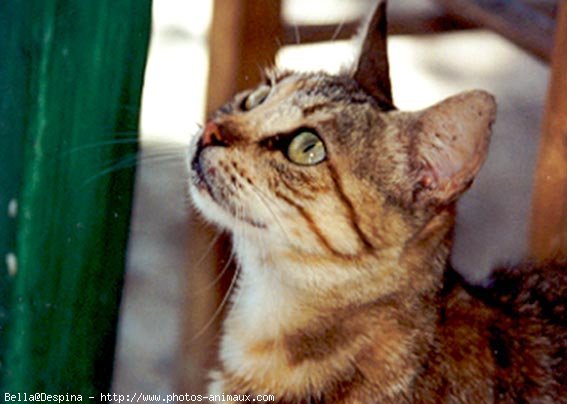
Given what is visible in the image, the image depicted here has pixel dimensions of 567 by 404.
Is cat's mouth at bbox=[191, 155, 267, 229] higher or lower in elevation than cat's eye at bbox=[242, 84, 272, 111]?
lower

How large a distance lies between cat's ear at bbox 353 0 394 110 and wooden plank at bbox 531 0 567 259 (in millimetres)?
233

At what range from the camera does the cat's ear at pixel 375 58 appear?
3.85 feet

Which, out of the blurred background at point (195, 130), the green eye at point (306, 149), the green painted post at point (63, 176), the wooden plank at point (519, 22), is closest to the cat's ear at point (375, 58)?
the blurred background at point (195, 130)

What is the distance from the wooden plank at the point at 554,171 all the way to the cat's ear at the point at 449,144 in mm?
285

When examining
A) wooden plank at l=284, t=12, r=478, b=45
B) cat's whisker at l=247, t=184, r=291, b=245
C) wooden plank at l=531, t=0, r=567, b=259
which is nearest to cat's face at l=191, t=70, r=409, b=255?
cat's whisker at l=247, t=184, r=291, b=245

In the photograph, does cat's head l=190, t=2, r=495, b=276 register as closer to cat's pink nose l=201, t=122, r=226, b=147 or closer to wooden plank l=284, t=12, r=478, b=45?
cat's pink nose l=201, t=122, r=226, b=147

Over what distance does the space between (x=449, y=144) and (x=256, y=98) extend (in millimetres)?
254

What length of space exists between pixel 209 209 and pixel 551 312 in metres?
0.44

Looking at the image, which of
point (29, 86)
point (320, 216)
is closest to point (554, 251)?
point (320, 216)

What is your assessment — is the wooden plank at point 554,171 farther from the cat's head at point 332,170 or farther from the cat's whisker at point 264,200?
the cat's whisker at point 264,200

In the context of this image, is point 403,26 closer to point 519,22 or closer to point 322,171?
point 519,22

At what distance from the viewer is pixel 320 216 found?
103cm

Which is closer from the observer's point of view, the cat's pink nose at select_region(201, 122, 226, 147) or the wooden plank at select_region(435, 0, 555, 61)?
the cat's pink nose at select_region(201, 122, 226, 147)

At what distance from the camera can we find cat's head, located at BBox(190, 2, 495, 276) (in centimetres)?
102
